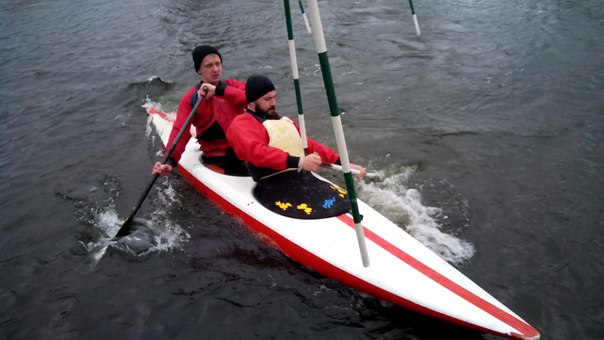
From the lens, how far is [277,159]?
3750 millimetres

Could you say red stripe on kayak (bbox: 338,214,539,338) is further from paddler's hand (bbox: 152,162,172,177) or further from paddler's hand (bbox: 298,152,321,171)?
paddler's hand (bbox: 152,162,172,177)

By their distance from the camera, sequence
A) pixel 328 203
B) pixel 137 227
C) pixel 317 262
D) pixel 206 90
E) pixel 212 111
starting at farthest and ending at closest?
1. pixel 137 227
2. pixel 212 111
3. pixel 206 90
4. pixel 328 203
5. pixel 317 262

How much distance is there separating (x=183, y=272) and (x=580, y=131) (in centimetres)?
504

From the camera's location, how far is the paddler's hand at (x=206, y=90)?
4297mm

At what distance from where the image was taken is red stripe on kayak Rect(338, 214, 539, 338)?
2.90m

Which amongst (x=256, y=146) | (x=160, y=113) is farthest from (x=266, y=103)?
(x=160, y=113)

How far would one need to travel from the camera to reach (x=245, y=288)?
151 inches

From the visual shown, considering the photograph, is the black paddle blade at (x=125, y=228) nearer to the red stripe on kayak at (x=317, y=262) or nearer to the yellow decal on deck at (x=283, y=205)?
the red stripe on kayak at (x=317, y=262)

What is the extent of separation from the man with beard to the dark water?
52 centimetres

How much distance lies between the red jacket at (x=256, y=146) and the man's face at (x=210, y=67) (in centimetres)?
71

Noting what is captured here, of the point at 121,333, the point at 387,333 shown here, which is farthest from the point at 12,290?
the point at 387,333

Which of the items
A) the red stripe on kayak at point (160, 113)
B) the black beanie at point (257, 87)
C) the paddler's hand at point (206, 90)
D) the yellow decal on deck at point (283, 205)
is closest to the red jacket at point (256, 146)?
the black beanie at point (257, 87)

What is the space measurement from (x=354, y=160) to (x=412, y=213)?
1405 mm

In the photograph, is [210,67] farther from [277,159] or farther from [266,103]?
[277,159]
